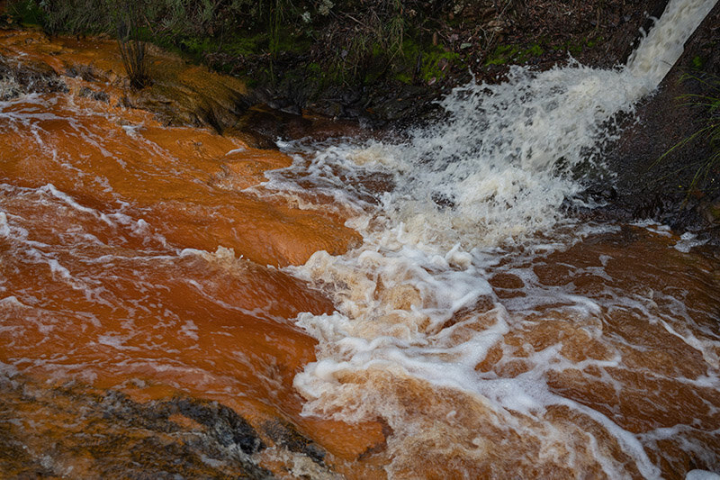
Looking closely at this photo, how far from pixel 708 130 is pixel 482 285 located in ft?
10.0

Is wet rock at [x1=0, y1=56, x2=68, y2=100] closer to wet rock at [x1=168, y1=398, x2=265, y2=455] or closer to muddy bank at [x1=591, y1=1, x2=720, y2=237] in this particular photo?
wet rock at [x1=168, y1=398, x2=265, y2=455]

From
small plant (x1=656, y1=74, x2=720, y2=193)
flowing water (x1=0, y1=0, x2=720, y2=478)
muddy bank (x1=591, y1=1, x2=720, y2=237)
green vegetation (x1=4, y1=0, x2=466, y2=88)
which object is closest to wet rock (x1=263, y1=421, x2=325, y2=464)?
flowing water (x1=0, y1=0, x2=720, y2=478)

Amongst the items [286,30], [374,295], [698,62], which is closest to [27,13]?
[286,30]

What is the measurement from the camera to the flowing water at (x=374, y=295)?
2264 mm

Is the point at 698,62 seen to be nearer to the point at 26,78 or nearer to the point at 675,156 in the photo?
the point at 675,156

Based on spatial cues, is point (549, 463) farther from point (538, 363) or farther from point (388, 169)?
point (388, 169)

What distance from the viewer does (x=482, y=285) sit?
381 centimetres

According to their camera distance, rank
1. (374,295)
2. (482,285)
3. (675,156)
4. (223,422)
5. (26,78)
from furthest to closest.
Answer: (26,78) < (675,156) < (482,285) < (374,295) < (223,422)

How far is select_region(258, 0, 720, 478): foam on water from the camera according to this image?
242 centimetres

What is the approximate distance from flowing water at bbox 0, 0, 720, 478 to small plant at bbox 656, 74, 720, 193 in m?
0.70

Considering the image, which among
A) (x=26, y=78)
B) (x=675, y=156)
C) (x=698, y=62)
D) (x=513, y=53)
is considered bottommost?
(x=26, y=78)

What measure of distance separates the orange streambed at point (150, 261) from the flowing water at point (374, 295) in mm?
18

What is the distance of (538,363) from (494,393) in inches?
18.3

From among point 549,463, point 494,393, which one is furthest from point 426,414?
point 549,463
